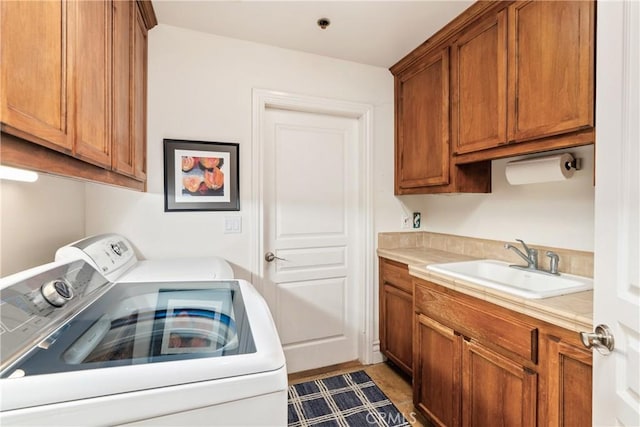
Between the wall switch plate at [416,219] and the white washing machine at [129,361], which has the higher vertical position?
the wall switch plate at [416,219]

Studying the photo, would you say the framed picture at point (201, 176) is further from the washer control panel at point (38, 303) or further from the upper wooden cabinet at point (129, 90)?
the washer control panel at point (38, 303)

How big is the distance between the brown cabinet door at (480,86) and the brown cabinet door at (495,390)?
3.64ft

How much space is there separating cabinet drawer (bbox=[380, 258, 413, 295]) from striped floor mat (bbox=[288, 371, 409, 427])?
736 millimetres

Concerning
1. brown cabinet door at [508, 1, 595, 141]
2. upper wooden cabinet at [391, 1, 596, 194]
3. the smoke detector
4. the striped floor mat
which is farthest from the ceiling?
the striped floor mat

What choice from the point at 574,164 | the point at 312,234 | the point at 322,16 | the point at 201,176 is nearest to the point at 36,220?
the point at 201,176

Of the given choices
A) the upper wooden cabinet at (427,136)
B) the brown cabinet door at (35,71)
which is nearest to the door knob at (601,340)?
the upper wooden cabinet at (427,136)

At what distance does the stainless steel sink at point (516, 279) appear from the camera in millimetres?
1305

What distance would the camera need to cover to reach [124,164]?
1411mm

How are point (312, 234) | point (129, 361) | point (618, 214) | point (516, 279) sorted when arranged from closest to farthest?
point (129, 361), point (618, 214), point (516, 279), point (312, 234)

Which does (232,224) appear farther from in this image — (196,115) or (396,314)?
(396,314)

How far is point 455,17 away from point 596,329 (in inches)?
72.4

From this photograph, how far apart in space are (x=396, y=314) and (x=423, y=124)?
1.45 meters

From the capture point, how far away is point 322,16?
188cm

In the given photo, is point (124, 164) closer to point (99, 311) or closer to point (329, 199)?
point (99, 311)
